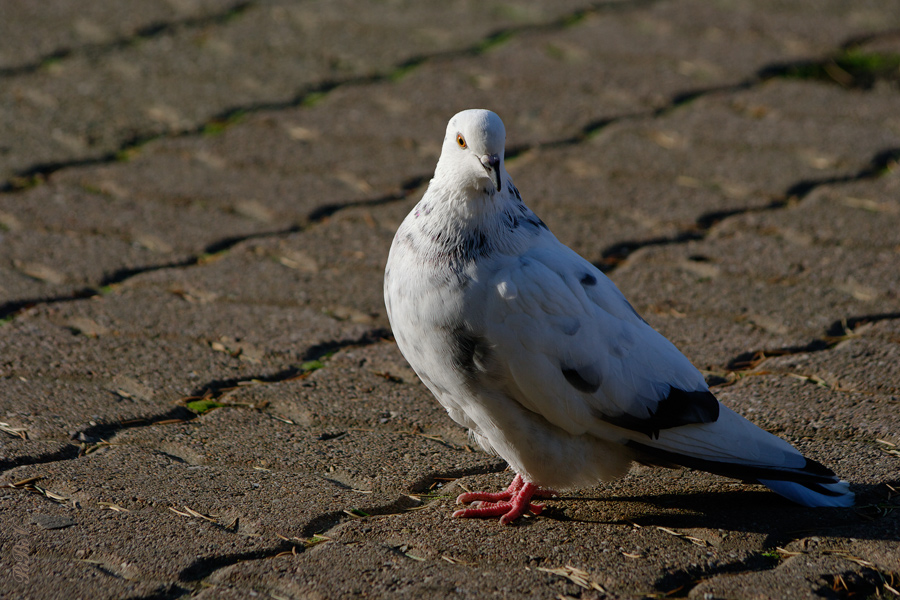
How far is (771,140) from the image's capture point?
446 cm

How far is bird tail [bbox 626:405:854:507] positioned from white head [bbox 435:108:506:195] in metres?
0.74

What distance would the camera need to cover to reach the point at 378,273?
3537mm

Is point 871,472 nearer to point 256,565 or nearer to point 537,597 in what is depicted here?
point 537,597

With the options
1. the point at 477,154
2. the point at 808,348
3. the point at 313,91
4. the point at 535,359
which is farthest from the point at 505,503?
the point at 313,91

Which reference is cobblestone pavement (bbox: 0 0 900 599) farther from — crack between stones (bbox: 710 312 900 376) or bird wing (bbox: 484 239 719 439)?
bird wing (bbox: 484 239 719 439)

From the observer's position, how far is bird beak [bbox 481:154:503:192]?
2.22 m

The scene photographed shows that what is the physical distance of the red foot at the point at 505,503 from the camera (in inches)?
90.1

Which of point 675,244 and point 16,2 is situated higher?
point 16,2

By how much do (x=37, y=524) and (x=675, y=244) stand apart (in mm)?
2526

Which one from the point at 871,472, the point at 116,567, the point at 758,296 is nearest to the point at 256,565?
the point at 116,567

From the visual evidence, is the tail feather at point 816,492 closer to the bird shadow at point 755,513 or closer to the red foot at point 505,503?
the bird shadow at point 755,513

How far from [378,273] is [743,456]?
170cm

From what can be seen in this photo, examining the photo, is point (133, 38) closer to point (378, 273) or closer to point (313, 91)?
point (313, 91)

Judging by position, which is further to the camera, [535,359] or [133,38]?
[133,38]
